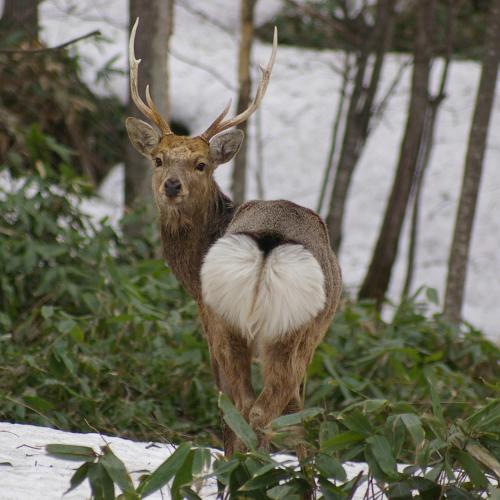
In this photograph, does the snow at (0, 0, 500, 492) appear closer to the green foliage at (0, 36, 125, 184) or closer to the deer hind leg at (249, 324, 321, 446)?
the green foliage at (0, 36, 125, 184)

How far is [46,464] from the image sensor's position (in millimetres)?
4426

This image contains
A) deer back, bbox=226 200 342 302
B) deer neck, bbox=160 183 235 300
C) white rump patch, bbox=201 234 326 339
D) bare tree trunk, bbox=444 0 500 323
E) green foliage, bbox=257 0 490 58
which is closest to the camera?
white rump patch, bbox=201 234 326 339

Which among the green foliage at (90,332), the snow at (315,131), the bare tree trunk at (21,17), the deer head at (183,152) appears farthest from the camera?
the snow at (315,131)

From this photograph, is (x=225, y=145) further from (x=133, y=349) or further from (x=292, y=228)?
(x=133, y=349)

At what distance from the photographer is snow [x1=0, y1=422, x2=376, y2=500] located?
4000mm

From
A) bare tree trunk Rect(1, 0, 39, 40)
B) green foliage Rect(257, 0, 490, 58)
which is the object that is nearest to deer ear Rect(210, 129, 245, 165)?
bare tree trunk Rect(1, 0, 39, 40)

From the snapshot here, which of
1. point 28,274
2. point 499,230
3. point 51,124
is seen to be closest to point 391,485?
point 28,274

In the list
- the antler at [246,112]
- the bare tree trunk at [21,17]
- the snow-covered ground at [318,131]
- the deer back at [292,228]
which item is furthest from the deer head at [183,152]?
the snow-covered ground at [318,131]

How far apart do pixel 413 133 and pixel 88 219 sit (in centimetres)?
384

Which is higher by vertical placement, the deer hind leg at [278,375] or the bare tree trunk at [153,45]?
the bare tree trunk at [153,45]

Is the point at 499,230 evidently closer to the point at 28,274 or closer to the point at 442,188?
the point at 442,188

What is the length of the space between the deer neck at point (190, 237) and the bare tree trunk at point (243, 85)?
4.34 metres

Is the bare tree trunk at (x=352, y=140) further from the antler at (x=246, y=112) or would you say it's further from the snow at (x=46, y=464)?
the snow at (x=46, y=464)

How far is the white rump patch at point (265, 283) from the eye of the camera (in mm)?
3939
